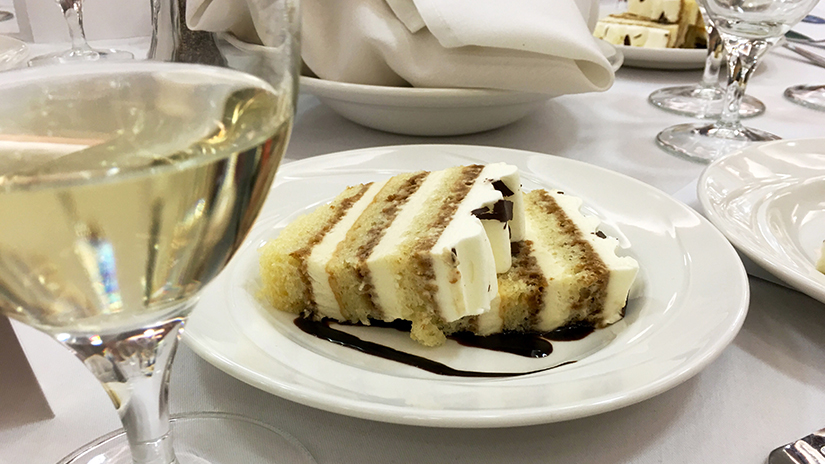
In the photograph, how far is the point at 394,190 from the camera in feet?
2.80

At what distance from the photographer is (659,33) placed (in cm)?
170

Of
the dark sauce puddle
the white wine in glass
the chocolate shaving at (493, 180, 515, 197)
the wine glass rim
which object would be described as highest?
the wine glass rim

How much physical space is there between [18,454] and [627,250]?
2.20 feet

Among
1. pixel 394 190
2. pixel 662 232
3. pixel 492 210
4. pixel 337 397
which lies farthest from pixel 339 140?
pixel 337 397

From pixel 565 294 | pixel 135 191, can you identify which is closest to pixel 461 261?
pixel 565 294

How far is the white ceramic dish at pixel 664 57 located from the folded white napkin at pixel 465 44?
61 centimetres

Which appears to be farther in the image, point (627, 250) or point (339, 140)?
point (339, 140)

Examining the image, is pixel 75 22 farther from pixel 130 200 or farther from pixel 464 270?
pixel 130 200

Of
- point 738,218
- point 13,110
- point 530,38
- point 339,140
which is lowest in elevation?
point 339,140

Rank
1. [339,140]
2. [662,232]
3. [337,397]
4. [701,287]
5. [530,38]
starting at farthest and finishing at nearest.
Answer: [339,140] → [530,38] → [662,232] → [701,287] → [337,397]

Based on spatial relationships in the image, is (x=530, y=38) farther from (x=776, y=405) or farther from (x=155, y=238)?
(x=155, y=238)

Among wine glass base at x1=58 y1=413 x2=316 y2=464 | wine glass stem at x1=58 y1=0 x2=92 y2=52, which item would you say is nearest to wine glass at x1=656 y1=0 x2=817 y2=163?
wine glass base at x1=58 y1=413 x2=316 y2=464

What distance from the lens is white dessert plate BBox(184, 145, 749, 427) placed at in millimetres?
469

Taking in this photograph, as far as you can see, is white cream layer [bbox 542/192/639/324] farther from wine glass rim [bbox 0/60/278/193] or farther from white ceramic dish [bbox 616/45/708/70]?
white ceramic dish [bbox 616/45/708/70]
